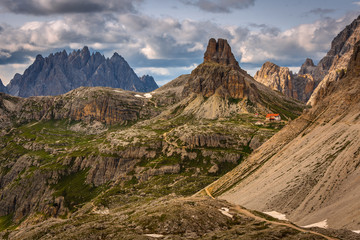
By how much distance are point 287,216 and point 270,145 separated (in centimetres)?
7214

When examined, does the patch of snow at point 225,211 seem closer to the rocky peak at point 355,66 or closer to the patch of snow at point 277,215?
the patch of snow at point 277,215

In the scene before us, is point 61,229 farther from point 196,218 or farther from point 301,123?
point 301,123

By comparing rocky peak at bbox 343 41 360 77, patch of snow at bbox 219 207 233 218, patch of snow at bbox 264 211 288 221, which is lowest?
patch of snow at bbox 264 211 288 221

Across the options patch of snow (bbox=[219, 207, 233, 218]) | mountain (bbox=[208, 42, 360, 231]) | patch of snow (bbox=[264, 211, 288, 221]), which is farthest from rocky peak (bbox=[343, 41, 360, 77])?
patch of snow (bbox=[219, 207, 233, 218])

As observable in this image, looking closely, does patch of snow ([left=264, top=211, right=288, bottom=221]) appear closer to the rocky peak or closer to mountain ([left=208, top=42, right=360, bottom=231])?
mountain ([left=208, top=42, right=360, bottom=231])

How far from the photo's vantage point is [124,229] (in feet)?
243

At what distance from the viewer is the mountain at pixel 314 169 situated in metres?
77.0

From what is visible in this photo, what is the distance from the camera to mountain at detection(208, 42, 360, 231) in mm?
76981

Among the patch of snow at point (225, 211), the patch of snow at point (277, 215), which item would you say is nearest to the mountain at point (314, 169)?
the patch of snow at point (277, 215)

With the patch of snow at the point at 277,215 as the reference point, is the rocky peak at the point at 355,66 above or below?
above

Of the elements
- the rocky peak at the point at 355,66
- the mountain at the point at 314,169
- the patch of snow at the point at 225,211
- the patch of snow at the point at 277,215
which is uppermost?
the rocky peak at the point at 355,66

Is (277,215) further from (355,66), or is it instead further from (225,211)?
(355,66)

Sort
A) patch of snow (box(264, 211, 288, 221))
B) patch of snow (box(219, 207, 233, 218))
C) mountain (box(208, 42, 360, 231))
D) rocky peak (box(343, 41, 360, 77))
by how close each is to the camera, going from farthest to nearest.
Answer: rocky peak (box(343, 41, 360, 77)) → patch of snow (box(219, 207, 233, 218)) → patch of snow (box(264, 211, 288, 221)) → mountain (box(208, 42, 360, 231))

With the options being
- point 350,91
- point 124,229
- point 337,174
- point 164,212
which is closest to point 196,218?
point 164,212
